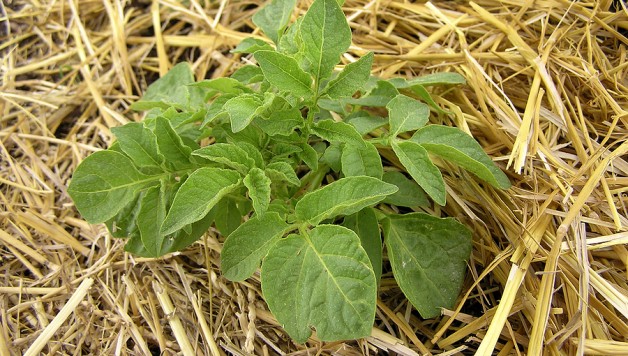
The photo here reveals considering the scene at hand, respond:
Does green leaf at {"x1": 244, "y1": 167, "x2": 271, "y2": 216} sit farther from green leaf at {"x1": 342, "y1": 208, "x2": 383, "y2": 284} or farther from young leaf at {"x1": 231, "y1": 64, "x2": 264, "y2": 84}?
young leaf at {"x1": 231, "y1": 64, "x2": 264, "y2": 84}

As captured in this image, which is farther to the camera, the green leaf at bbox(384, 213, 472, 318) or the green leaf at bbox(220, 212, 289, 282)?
the green leaf at bbox(384, 213, 472, 318)

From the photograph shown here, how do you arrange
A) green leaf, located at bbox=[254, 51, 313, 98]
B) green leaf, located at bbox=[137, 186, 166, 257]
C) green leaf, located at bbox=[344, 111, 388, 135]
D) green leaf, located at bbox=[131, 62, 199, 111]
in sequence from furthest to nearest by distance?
green leaf, located at bbox=[131, 62, 199, 111] → green leaf, located at bbox=[344, 111, 388, 135] → green leaf, located at bbox=[137, 186, 166, 257] → green leaf, located at bbox=[254, 51, 313, 98]

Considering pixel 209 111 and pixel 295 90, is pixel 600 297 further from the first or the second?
pixel 209 111

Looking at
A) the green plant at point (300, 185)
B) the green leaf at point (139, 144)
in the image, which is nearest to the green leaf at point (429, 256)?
the green plant at point (300, 185)

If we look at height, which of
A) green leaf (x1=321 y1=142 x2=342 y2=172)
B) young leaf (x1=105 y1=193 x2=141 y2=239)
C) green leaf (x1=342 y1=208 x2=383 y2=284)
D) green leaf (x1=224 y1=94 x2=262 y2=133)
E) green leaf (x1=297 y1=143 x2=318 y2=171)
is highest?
green leaf (x1=224 y1=94 x2=262 y2=133)

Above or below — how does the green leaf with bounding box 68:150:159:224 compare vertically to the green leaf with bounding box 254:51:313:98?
below

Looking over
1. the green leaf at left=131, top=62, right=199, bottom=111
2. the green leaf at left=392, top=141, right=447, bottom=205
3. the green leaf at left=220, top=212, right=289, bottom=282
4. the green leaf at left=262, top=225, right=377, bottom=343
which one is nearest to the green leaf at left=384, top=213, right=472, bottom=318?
the green leaf at left=392, top=141, right=447, bottom=205
